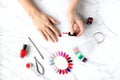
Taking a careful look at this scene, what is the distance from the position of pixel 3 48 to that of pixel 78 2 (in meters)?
0.31

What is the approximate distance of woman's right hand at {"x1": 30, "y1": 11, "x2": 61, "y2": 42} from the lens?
0.94 metres

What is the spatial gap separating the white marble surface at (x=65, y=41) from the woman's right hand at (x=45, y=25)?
2 cm

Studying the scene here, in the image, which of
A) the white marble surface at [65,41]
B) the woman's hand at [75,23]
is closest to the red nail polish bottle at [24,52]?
the white marble surface at [65,41]

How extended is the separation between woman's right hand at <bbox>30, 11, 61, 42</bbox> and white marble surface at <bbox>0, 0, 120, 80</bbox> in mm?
17

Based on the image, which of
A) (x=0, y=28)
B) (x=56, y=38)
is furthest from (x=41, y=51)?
(x=0, y=28)

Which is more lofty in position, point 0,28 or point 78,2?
point 78,2

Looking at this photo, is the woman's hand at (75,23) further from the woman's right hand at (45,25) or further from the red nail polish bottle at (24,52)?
the red nail polish bottle at (24,52)

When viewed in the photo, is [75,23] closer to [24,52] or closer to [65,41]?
[65,41]

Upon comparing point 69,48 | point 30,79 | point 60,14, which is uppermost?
point 60,14

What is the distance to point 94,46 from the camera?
91cm

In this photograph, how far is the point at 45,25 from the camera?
953 millimetres

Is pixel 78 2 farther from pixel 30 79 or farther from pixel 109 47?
pixel 30 79

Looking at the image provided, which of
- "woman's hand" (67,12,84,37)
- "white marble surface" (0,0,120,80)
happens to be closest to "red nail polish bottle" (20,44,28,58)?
"white marble surface" (0,0,120,80)

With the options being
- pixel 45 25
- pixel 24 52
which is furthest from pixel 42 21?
pixel 24 52
